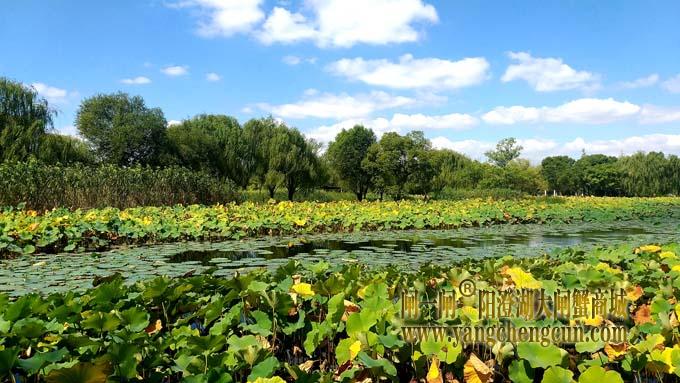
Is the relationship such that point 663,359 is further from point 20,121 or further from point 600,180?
point 600,180

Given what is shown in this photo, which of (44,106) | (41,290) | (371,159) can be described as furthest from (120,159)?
(41,290)

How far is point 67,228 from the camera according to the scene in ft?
25.5

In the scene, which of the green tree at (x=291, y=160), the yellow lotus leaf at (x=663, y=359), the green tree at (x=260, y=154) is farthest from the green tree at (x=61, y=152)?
the yellow lotus leaf at (x=663, y=359)

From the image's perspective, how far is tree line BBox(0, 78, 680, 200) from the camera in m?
23.5

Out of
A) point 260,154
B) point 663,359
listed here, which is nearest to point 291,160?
point 260,154

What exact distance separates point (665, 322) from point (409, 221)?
10281 mm

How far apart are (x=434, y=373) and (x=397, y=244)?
23.3 feet

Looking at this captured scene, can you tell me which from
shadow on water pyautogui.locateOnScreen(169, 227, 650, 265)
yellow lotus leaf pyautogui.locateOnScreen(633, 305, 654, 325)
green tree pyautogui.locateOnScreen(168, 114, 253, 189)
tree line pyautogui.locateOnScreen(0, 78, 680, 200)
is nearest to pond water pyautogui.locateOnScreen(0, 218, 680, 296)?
shadow on water pyautogui.locateOnScreen(169, 227, 650, 265)

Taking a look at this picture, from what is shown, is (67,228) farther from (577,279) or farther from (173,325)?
(577,279)

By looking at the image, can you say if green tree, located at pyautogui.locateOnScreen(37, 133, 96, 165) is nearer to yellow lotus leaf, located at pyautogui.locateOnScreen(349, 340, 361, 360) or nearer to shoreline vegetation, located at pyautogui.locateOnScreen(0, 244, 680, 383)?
shoreline vegetation, located at pyautogui.locateOnScreen(0, 244, 680, 383)

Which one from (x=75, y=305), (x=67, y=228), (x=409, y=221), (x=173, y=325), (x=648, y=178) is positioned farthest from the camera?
(x=648, y=178)

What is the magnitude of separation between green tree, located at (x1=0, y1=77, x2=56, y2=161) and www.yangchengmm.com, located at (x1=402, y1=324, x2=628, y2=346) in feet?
75.3

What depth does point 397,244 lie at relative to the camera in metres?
8.86

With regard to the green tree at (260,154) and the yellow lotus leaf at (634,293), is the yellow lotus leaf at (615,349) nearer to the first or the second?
the yellow lotus leaf at (634,293)
